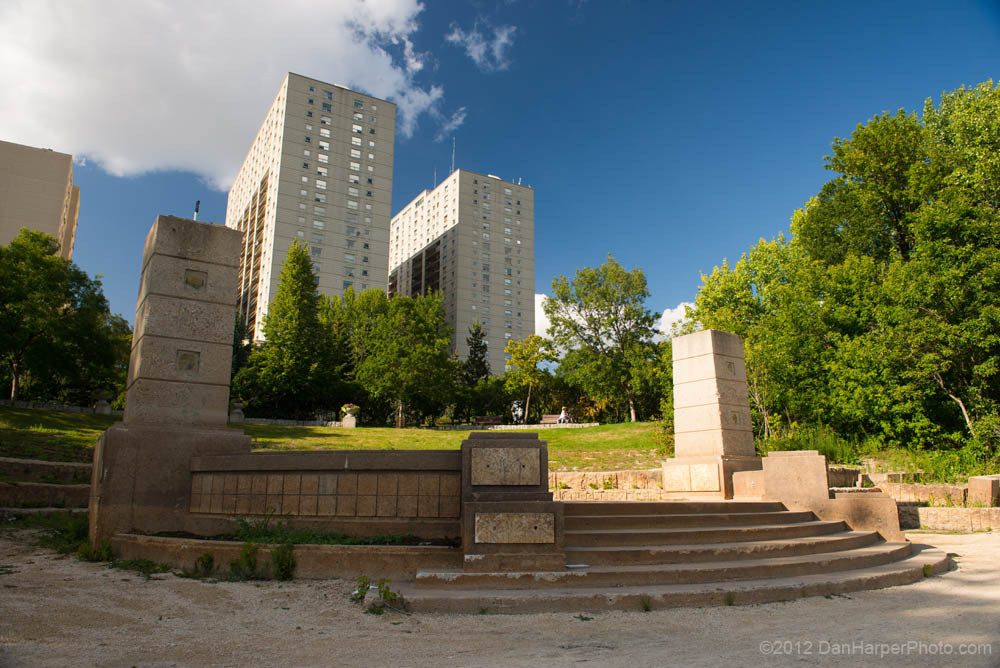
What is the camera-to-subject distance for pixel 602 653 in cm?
419

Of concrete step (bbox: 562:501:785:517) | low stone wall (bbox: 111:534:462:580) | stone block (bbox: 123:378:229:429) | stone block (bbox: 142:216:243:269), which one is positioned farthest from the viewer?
stone block (bbox: 142:216:243:269)

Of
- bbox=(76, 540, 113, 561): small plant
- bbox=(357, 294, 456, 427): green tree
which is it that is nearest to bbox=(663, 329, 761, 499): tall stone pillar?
bbox=(76, 540, 113, 561): small plant

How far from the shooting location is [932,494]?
13.1m

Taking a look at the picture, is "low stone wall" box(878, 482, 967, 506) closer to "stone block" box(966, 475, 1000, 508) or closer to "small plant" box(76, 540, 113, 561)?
"stone block" box(966, 475, 1000, 508)

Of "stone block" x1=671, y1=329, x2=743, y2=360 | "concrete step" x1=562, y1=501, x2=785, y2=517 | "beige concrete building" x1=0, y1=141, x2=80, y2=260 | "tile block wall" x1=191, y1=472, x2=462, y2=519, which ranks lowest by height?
"concrete step" x1=562, y1=501, x2=785, y2=517

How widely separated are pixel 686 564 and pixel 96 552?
7004mm

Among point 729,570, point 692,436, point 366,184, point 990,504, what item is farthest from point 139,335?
point 366,184

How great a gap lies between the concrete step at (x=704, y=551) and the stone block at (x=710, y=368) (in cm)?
449

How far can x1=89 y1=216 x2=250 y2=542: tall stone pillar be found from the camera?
7645 mm

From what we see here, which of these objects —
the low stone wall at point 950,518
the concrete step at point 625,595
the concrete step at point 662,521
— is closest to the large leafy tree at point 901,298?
the low stone wall at point 950,518

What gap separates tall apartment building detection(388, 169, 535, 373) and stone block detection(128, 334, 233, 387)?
84.1 meters

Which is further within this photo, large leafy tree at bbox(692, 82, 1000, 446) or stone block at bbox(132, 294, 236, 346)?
large leafy tree at bbox(692, 82, 1000, 446)

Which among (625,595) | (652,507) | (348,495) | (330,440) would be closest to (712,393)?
(652,507)

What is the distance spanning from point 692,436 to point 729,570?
19.9 ft
